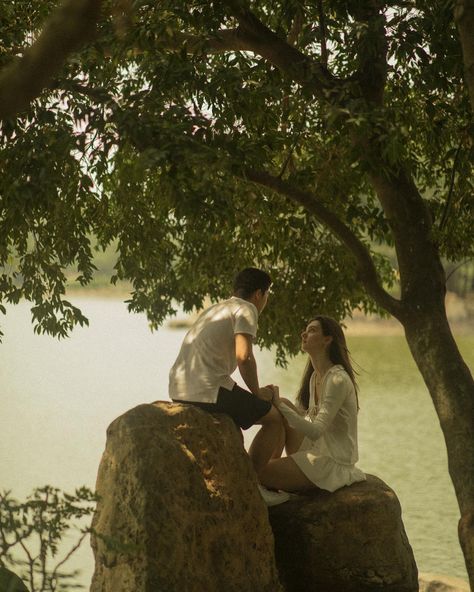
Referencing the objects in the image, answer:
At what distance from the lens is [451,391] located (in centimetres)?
888

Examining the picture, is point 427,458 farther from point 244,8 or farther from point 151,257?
point 244,8

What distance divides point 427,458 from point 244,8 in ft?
67.1

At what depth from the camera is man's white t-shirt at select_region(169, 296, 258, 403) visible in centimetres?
689

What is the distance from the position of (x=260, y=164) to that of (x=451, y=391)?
2.60 metres

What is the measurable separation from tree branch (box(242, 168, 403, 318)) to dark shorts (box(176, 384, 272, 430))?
7.60ft

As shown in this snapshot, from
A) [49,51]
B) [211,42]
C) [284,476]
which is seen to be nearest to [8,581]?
[284,476]

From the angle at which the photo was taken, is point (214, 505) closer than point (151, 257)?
Yes

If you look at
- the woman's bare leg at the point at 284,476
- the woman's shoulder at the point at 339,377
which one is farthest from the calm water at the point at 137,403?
the woman's bare leg at the point at 284,476

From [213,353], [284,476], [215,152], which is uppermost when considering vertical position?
[215,152]

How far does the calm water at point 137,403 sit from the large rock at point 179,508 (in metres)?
5.10

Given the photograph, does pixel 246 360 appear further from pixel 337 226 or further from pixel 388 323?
pixel 388 323

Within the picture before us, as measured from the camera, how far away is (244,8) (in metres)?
8.81

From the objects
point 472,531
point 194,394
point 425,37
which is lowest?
point 472,531

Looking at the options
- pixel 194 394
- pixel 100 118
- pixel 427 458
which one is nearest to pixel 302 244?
pixel 100 118
